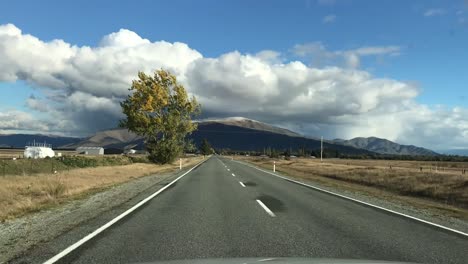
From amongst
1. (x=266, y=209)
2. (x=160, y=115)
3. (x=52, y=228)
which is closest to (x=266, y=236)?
(x=266, y=209)

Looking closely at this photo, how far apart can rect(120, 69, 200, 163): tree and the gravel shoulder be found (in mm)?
37580

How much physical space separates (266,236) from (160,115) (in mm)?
46463

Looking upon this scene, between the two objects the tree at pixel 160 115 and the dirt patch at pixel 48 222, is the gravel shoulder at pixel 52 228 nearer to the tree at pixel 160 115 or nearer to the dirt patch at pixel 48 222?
the dirt patch at pixel 48 222

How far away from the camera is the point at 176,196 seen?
653 inches

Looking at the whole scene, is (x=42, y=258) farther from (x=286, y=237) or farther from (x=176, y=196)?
(x=176, y=196)

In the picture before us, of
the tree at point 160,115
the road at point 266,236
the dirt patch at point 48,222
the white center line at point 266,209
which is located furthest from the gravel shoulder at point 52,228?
the tree at point 160,115

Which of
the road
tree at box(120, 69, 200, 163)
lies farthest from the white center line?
tree at box(120, 69, 200, 163)

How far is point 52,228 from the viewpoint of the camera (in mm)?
9648

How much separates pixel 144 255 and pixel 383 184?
25.6 metres

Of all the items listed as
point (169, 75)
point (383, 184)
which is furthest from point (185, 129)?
point (383, 184)

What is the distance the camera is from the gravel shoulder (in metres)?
7.21

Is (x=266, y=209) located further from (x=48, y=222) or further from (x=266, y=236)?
(x=48, y=222)

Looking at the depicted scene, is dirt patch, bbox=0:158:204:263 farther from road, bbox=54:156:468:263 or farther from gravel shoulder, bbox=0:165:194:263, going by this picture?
road, bbox=54:156:468:263

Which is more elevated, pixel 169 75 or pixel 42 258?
pixel 169 75
